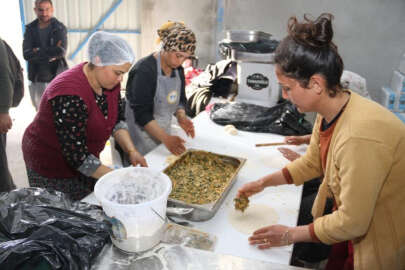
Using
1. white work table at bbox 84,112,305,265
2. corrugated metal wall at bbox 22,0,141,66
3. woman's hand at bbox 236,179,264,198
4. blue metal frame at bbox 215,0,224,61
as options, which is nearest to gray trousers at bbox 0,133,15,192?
white work table at bbox 84,112,305,265

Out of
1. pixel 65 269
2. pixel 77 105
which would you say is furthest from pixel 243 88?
pixel 65 269

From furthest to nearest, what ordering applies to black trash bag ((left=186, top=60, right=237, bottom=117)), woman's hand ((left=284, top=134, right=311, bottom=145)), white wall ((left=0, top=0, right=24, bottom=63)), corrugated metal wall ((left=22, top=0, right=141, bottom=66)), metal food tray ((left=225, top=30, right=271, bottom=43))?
1. white wall ((left=0, top=0, right=24, bottom=63))
2. corrugated metal wall ((left=22, top=0, right=141, bottom=66))
3. black trash bag ((left=186, top=60, right=237, bottom=117))
4. metal food tray ((left=225, top=30, right=271, bottom=43))
5. woman's hand ((left=284, top=134, right=311, bottom=145))

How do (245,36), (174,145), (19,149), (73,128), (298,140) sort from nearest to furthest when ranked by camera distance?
(73,128) < (174,145) < (298,140) < (245,36) < (19,149)

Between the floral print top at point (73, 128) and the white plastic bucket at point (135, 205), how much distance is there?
1.49ft

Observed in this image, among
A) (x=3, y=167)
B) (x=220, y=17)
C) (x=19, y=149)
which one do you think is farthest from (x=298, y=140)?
(x=19, y=149)

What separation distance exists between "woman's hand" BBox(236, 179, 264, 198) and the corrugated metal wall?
5.59m

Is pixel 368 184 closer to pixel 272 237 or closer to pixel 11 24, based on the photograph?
pixel 272 237

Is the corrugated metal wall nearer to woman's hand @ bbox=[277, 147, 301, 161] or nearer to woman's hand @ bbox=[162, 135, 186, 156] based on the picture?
woman's hand @ bbox=[162, 135, 186, 156]

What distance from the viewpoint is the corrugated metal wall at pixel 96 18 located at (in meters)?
6.35

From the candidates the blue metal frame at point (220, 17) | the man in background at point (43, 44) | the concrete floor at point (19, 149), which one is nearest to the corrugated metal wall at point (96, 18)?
the concrete floor at point (19, 149)

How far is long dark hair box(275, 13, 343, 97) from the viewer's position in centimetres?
116

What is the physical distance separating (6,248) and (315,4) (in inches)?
170

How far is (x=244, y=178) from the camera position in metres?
1.91

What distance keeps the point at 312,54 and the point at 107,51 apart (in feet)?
3.22
